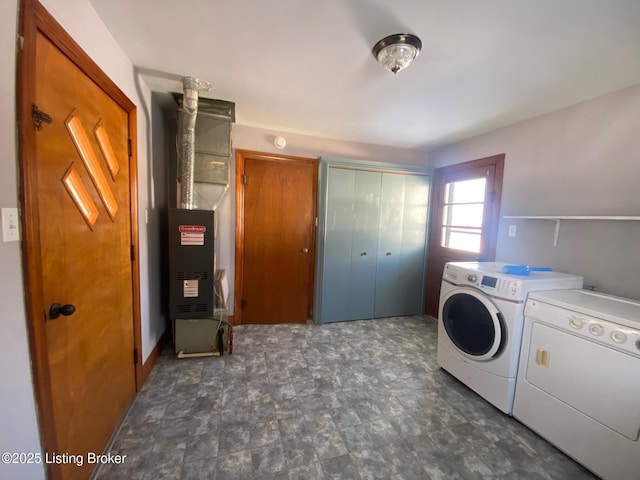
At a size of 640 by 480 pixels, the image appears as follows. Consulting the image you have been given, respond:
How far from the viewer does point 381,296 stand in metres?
3.22

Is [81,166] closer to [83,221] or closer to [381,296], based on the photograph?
[83,221]

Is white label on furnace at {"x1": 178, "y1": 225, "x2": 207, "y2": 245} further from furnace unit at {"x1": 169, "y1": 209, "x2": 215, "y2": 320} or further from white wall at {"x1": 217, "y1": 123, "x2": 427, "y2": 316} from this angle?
white wall at {"x1": 217, "y1": 123, "x2": 427, "y2": 316}

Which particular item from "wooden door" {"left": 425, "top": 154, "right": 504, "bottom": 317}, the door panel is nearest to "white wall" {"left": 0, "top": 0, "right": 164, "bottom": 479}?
the door panel

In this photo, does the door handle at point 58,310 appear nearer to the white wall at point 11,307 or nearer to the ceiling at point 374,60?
the white wall at point 11,307

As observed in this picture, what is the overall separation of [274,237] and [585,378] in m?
2.67

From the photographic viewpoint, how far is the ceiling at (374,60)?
1.15 meters

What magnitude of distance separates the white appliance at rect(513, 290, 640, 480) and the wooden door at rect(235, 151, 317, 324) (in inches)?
84.5

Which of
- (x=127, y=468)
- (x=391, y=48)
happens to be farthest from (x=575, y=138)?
(x=127, y=468)

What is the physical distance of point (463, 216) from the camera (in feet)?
9.77

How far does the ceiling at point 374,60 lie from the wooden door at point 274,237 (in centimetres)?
74

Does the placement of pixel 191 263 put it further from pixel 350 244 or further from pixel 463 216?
pixel 463 216

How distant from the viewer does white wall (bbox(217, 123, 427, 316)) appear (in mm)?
2750

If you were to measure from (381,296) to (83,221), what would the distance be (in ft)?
9.63

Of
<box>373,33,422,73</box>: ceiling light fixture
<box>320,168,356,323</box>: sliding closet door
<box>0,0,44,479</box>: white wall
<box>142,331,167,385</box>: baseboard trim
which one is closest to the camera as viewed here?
<box>0,0,44,479</box>: white wall
